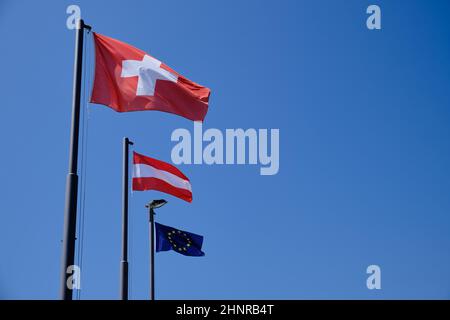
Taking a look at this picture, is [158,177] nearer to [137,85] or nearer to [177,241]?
[177,241]

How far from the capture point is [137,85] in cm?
1359

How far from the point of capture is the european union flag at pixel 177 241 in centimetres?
2581

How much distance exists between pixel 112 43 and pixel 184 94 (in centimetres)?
164

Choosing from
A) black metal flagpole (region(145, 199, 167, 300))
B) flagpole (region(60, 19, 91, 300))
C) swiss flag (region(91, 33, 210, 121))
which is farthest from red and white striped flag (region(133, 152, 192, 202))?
flagpole (region(60, 19, 91, 300))

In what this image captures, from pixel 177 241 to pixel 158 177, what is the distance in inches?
222

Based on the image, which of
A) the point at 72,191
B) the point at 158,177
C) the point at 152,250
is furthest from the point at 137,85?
the point at 152,250

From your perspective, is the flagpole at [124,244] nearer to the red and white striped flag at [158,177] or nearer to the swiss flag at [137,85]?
the red and white striped flag at [158,177]

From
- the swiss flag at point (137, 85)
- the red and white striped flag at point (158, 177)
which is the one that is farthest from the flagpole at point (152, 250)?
the swiss flag at point (137, 85)

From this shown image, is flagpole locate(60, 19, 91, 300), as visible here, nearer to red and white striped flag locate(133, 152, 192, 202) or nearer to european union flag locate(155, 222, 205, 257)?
red and white striped flag locate(133, 152, 192, 202)
